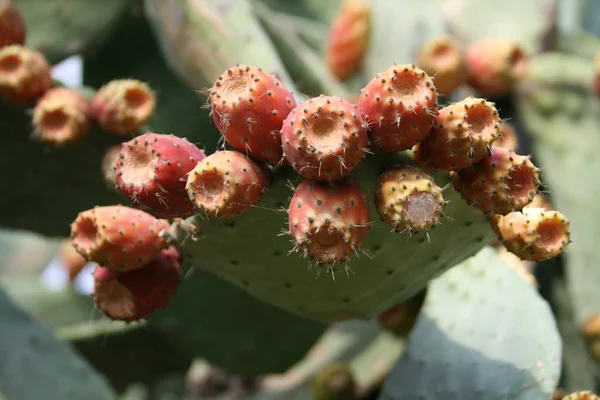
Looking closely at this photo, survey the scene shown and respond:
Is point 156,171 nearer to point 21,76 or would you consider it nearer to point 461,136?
point 461,136

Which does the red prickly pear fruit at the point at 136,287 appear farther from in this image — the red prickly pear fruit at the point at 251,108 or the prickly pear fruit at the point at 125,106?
the prickly pear fruit at the point at 125,106

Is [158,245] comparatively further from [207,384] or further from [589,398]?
[207,384]

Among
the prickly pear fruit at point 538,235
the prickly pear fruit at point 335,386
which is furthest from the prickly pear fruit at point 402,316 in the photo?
the prickly pear fruit at point 538,235

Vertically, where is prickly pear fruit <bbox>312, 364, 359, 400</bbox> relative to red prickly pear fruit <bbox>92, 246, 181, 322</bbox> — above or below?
below

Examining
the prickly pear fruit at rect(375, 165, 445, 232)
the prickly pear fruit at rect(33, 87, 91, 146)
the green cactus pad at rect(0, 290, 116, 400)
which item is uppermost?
the prickly pear fruit at rect(375, 165, 445, 232)

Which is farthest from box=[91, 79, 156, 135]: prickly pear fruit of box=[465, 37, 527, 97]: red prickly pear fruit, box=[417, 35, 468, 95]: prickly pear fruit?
box=[465, 37, 527, 97]: red prickly pear fruit

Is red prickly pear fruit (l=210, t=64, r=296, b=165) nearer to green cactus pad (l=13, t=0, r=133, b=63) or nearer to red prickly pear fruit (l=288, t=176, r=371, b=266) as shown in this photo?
red prickly pear fruit (l=288, t=176, r=371, b=266)
